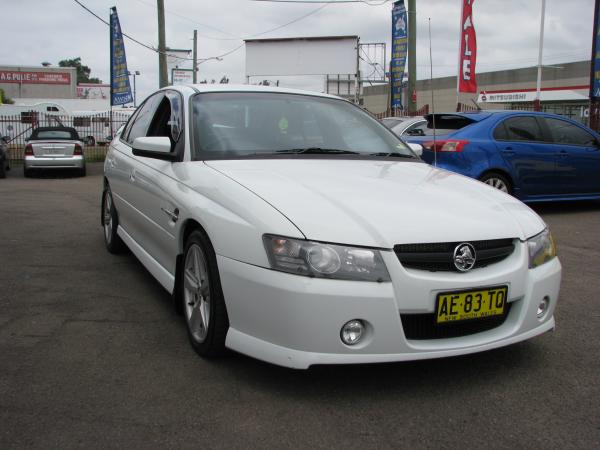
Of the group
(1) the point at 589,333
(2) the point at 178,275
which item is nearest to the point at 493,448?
(1) the point at 589,333

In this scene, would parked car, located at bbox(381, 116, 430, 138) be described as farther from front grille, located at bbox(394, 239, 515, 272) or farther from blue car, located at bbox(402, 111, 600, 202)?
front grille, located at bbox(394, 239, 515, 272)

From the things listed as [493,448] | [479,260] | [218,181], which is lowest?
[493,448]

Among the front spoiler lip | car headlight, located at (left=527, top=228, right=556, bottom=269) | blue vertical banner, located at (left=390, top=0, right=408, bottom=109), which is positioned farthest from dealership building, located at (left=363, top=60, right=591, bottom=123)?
the front spoiler lip

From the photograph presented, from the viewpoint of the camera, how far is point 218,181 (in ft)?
10.7

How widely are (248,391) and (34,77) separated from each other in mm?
63218

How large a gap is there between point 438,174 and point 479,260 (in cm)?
112

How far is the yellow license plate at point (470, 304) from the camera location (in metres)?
2.75

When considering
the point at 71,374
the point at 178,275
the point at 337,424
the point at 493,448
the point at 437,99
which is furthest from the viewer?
the point at 437,99

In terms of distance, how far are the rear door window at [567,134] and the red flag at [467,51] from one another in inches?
278

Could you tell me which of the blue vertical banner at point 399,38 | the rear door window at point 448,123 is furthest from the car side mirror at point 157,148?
the blue vertical banner at point 399,38

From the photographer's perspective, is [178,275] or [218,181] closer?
[218,181]

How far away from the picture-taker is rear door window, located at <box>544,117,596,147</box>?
28.7ft

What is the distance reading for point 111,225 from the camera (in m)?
5.85

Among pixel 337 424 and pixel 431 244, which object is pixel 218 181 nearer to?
pixel 431 244
